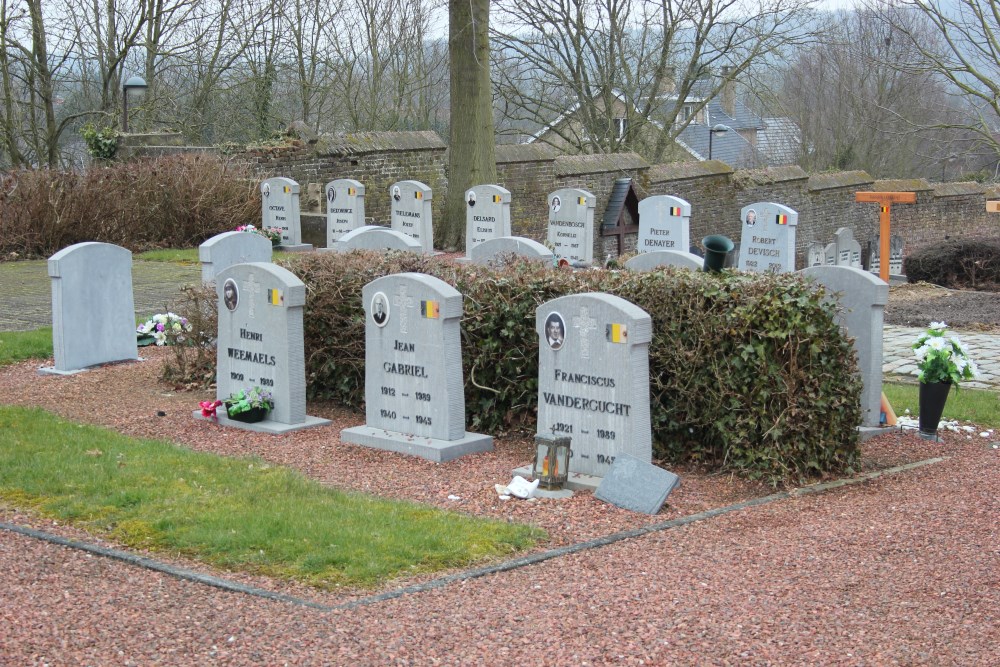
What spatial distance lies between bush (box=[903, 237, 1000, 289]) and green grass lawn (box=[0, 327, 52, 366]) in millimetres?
14776

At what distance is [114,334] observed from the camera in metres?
10.9

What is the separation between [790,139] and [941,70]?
2494cm

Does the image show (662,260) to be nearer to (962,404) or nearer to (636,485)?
(962,404)

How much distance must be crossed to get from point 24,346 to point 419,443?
5.74 meters

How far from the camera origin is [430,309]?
7.50 m

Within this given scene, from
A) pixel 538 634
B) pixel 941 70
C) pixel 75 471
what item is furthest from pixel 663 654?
pixel 941 70

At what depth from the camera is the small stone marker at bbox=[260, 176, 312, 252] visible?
20125 millimetres

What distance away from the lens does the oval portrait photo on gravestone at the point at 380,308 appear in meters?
7.76

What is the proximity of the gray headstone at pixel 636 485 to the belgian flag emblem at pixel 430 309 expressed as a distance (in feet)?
5.40

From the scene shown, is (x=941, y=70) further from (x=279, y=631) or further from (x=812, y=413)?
(x=279, y=631)

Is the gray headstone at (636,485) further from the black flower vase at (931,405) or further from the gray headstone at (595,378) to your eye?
the black flower vase at (931,405)

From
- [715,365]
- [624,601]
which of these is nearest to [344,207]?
[715,365]

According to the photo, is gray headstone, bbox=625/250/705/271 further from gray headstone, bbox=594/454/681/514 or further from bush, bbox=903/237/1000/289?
bush, bbox=903/237/1000/289

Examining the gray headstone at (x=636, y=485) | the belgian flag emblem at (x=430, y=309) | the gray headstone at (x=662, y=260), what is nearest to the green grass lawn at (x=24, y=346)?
the belgian flag emblem at (x=430, y=309)
